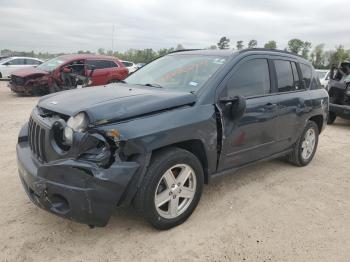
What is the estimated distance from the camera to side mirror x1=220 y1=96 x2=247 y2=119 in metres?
3.66

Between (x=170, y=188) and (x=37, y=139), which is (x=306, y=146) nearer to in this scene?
(x=170, y=188)

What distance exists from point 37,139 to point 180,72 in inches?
69.7

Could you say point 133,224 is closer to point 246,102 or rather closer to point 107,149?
point 107,149

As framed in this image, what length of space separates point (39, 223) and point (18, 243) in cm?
35

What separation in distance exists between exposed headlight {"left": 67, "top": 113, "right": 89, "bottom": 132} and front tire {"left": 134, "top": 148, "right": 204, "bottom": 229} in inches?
26.4

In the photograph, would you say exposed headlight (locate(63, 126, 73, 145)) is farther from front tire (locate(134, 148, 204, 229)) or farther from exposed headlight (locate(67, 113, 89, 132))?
front tire (locate(134, 148, 204, 229))

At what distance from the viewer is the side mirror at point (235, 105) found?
12.0 feet

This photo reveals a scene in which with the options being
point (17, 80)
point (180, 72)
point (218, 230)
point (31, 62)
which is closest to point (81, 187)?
point (218, 230)

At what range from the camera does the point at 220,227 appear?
136 inches

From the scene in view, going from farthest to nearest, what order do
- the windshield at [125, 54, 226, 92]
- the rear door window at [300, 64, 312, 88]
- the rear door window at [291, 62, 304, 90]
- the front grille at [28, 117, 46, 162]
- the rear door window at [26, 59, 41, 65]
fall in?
the rear door window at [26, 59, 41, 65] < the rear door window at [300, 64, 312, 88] < the rear door window at [291, 62, 304, 90] < the windshield at [125, 54, 226, 92] < the front grille at [28, 117, 46, 162]

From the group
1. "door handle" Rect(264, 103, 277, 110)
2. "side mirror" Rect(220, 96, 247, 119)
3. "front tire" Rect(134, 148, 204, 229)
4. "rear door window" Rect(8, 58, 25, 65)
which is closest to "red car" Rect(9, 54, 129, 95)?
"rear door window" Rect(8, 58, 25, 65)

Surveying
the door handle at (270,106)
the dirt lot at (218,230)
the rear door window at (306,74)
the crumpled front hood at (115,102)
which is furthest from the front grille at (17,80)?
the door handle at (270,106)

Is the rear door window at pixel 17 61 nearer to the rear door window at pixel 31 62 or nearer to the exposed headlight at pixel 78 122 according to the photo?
the rear door window at pixel 31 62

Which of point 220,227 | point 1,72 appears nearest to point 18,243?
point 220,227
